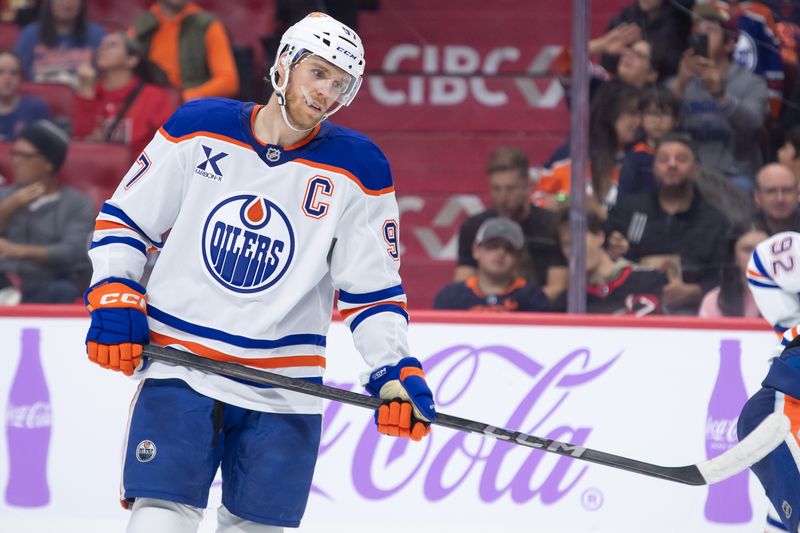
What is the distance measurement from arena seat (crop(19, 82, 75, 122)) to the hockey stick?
92.6 inches

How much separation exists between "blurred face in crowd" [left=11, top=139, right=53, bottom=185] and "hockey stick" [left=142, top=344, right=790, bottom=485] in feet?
6.79

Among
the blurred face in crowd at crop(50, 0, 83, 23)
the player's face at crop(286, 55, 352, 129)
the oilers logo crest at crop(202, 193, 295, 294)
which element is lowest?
the oilers logo crest at crop(202, 193, 295, 294)

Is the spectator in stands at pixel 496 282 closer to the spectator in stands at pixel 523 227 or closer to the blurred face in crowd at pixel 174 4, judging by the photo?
the spectator in stands at pixel 523 227

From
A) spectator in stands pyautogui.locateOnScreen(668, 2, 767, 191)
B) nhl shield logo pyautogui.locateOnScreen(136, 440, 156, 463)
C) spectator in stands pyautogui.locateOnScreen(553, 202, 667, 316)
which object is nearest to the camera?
nhl shield logo pyautogui.locateOnScreen(136, 440, 156, 463)

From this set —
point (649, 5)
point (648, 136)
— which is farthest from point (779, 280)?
point (649, 5)

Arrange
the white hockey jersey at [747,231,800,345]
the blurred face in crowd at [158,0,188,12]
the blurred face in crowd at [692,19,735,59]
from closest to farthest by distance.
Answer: the white hockey jersey at [747,231,800,345], the blurred face in crowd at [692,19,735,59], the blurred face in crowd at [158,0,188,12]

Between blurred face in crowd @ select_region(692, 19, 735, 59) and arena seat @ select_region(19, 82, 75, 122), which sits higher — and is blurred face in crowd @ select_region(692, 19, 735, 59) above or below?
above

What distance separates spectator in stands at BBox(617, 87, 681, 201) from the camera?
3.91 meters

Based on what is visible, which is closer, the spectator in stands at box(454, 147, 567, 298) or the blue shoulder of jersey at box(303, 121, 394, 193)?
the blue shoulder of jersey at box(303, 121, 394, 193)

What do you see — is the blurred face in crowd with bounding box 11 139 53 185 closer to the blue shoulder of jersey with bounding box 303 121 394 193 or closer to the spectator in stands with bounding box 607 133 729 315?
the spectator in stands with bounding box 607 133 729 315

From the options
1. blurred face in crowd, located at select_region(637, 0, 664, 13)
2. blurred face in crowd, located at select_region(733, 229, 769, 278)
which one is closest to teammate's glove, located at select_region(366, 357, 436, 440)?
blurred face in crowd, located at select_region(733, 229, 769, 278)

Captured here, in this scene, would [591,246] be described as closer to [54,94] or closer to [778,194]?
[778,194]

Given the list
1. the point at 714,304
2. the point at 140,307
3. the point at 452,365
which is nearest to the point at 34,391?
the point at 452,365

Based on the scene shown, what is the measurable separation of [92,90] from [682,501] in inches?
98.0
